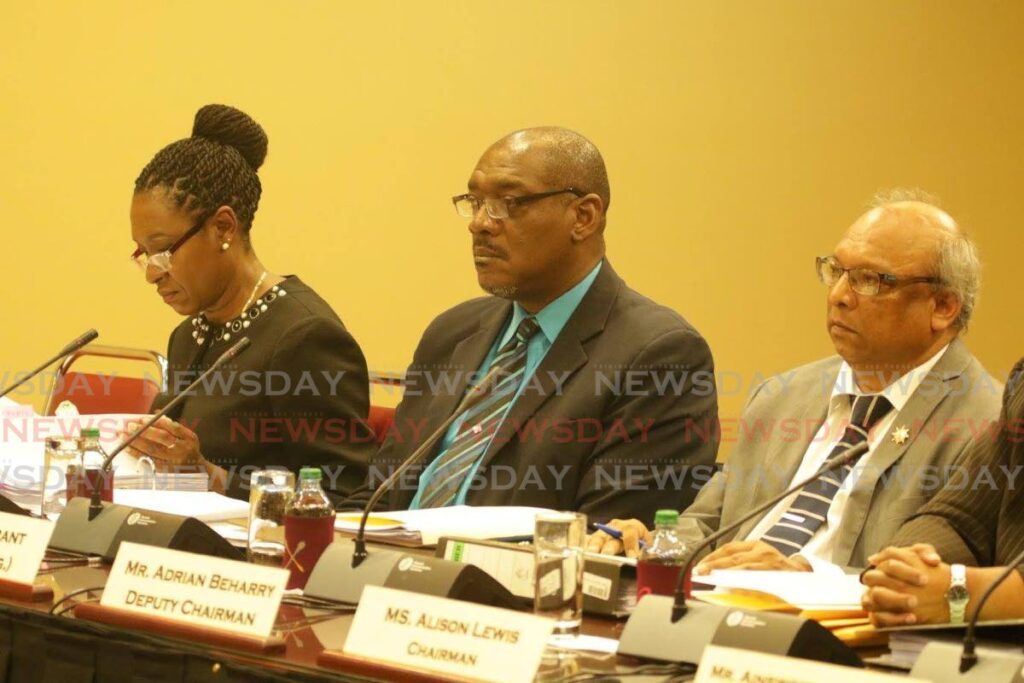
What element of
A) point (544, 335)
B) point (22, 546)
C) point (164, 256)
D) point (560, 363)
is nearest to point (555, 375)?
point (560, 363)

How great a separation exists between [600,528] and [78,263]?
3393 mm

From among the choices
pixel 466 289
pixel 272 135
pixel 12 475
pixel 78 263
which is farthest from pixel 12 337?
Answer: pixel 12 475

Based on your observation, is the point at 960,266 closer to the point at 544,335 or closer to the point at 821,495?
the point at 821,495

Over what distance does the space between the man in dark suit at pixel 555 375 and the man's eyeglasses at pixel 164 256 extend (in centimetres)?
69

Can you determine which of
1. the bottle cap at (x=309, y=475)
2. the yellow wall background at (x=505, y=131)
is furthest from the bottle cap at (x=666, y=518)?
the yellow wall background at (x=505, y=131)

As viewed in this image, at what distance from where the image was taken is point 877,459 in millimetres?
2736

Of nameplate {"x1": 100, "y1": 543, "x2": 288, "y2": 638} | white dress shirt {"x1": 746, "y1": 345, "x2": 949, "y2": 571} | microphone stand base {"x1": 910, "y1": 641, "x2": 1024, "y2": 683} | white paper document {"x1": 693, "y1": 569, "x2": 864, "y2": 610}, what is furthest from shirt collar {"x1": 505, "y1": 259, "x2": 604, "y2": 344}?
microphone stand base {"x1": 910, "y1": 641, "x2": 1024, "y2": 683}

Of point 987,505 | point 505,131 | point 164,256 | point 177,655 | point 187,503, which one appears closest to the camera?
point 177,655

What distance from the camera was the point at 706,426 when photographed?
10.2 feet

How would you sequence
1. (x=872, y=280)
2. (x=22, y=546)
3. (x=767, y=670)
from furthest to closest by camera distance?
(x=872, y=280) → (x=22, y=546) → (x=767, y=670)

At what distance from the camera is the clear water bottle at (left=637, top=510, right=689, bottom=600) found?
1884 mm

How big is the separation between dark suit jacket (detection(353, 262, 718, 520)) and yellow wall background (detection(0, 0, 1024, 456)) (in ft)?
4.89

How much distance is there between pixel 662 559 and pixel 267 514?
68 centimetres

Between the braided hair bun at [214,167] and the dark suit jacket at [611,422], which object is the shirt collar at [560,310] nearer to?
the dark suit jacket at [611,422]
